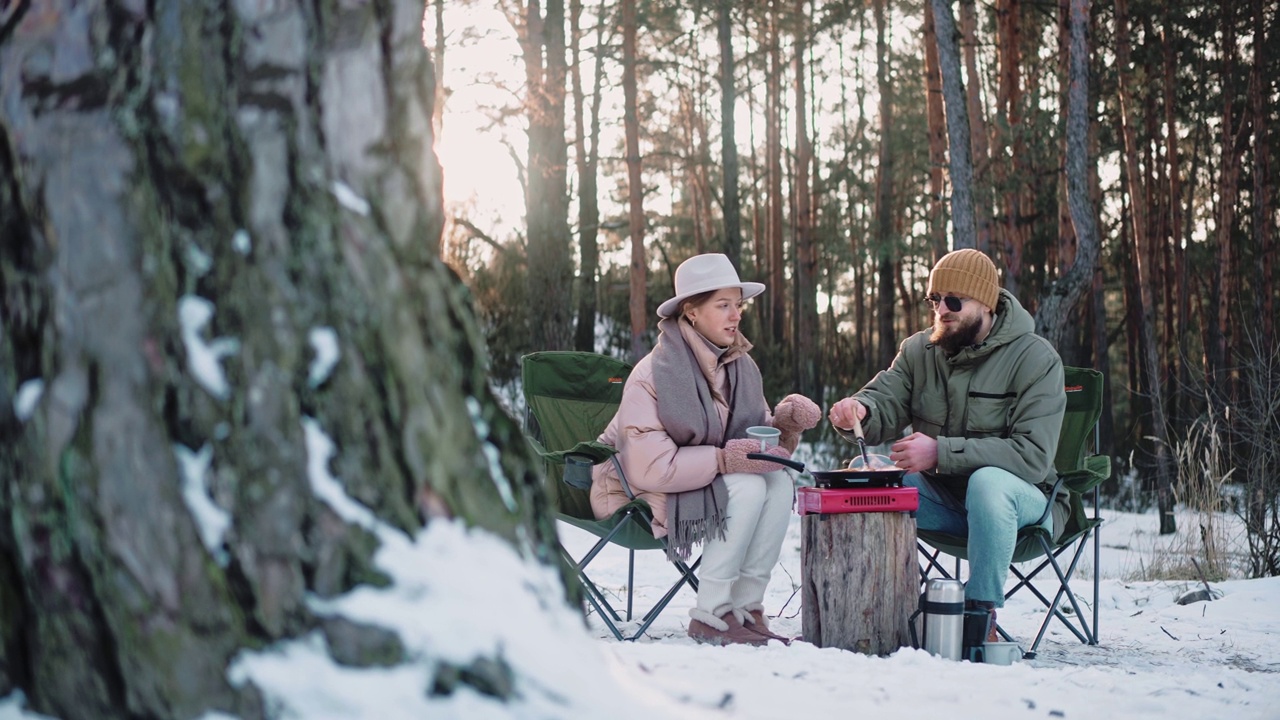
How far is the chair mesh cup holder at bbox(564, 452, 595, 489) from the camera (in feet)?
11.9

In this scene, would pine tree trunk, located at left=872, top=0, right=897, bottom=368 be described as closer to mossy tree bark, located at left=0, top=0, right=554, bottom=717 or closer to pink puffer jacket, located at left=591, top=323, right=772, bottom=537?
pink puffer jacket, located at left=591, top=323, right=772, bottom=537

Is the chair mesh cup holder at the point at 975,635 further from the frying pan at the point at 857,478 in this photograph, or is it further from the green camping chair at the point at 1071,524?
the frying pan at the point at 857,478

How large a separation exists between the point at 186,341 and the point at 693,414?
2401 millimetres

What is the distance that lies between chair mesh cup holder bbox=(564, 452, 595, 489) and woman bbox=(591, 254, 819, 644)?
143 mm

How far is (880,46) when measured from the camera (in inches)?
624

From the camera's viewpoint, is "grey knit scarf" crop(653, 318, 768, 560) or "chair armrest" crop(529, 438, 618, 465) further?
"chair armrest" crop(529, 438, 618, 465)

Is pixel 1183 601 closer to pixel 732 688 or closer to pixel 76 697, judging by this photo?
pixel 732 688

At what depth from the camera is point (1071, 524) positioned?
3.85m

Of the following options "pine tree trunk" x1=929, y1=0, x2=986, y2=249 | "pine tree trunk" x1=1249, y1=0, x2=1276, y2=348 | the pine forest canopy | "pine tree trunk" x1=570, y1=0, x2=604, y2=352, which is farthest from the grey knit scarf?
"pine tree trunk" x1=1249, y1=0, x2=1276, y2=348

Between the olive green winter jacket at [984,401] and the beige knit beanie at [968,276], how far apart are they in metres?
0.12

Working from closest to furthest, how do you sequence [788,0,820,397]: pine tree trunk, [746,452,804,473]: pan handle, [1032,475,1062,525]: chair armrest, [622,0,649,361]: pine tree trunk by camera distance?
[746,452,804,473]: pan handle
[1032,475,1062,525]: chair armrest
[622,0,649,361]: pine tree trunk
[788,0,820,397]: pine tree trunk

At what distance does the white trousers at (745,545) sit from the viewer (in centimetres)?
352

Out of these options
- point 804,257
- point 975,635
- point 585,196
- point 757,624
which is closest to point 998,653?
point 975,635

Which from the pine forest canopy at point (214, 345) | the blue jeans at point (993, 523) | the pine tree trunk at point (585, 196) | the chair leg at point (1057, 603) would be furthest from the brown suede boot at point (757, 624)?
the pine tree trunk at point (585, 196)
